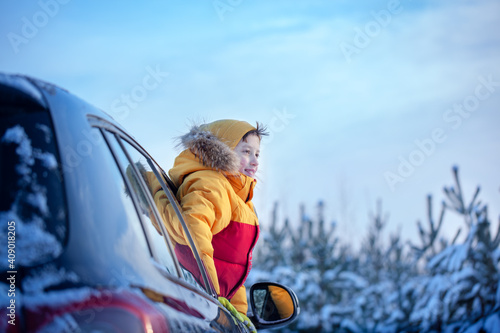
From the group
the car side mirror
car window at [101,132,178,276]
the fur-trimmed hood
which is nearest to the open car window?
car window at [101,132,178,276]

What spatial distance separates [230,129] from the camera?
12.0 feet

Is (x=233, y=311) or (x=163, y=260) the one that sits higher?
(x=163, y=260)

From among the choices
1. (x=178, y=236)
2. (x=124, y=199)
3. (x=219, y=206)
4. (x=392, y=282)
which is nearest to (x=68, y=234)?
(x=124, y=199)

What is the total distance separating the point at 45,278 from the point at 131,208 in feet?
1.35

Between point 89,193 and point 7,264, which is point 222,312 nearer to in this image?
point 89,193

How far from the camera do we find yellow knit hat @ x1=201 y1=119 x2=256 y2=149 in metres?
3.61

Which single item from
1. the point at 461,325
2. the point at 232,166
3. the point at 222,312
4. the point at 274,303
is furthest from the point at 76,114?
the point at 461,325

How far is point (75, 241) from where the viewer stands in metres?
0.87

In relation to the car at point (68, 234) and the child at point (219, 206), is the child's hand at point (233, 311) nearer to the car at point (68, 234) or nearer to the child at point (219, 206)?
the child at point (219, 206)

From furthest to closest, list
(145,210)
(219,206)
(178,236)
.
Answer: (219,206) → (178,236) → (145,210)

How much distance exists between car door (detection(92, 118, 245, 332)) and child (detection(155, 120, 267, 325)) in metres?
0.69

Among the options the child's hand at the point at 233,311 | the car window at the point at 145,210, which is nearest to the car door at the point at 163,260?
the car window at the point at 145,210

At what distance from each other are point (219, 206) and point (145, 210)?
52.9 inches

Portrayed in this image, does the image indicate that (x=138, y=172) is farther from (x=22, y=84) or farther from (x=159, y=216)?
(x=22, y=84)
